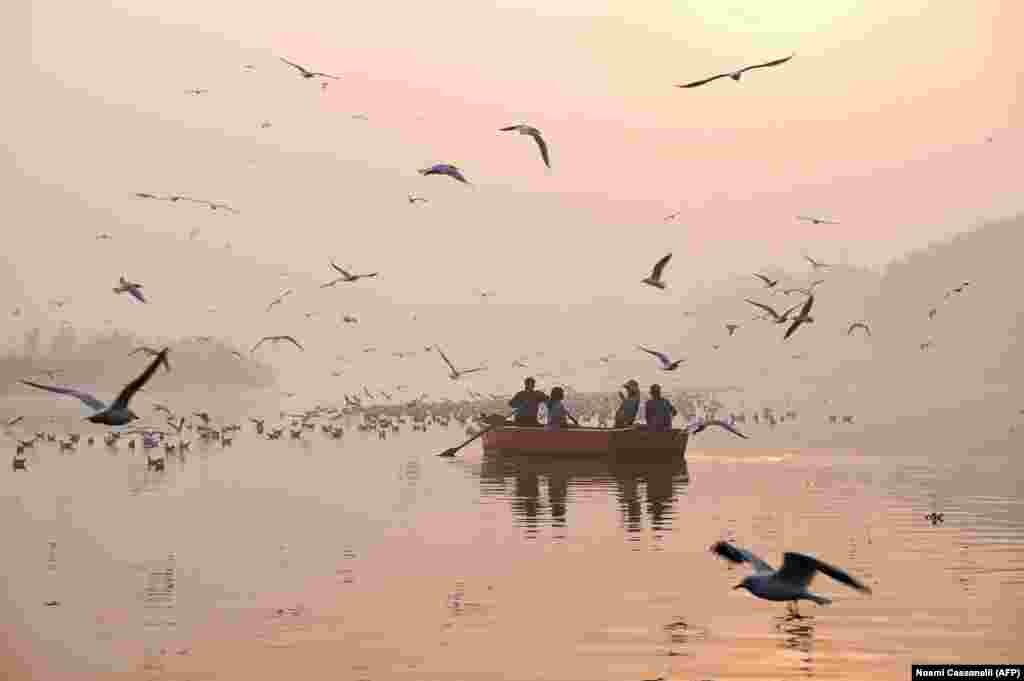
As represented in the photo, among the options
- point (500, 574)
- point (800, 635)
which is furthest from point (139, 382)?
point (800, 635)

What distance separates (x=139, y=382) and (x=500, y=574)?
8.25m

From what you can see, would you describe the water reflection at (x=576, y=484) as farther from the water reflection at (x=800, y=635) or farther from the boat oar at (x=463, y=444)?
the water reflection at (x=800, y=635)

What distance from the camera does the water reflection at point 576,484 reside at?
36.7 m

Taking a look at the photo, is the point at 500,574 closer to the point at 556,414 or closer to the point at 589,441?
the point at 589,441

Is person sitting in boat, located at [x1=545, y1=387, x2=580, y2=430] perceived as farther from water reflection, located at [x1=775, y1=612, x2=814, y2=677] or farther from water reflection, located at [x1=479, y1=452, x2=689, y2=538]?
water reflection, located at [x1=775, y1=612, x2=814, y2=677]

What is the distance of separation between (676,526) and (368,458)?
29.8 m

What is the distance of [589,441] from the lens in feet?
173

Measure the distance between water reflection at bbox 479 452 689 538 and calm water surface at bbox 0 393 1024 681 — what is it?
0.42 feet

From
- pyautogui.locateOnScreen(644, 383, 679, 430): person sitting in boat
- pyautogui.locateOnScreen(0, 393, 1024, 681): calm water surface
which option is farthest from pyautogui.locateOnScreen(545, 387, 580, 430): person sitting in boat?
pyautogui.locateOnScreen(644, 383, 679, 430): person sitting in boat

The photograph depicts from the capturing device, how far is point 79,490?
152 feet

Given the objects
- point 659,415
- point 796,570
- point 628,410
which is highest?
point 628,410

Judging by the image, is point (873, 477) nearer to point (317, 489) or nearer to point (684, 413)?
point (317, 489)

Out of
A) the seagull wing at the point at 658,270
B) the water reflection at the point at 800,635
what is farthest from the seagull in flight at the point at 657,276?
the water reflection at the point at 800,635

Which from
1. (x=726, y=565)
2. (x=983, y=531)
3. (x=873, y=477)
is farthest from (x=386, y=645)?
(x=873, y=477)
